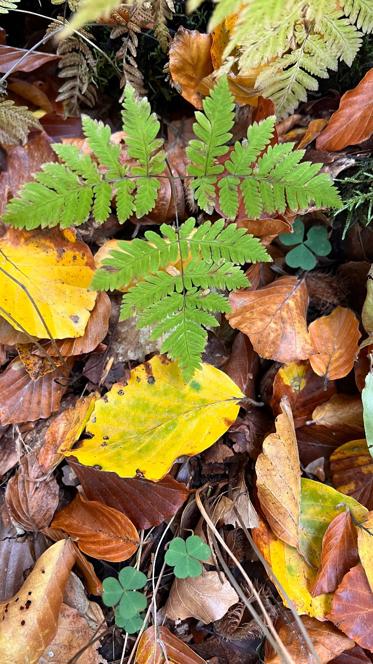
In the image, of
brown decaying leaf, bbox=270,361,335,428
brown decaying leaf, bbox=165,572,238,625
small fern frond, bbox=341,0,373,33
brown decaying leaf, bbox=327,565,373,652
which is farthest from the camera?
brown decaying leaf, bbox=270,361,335,428

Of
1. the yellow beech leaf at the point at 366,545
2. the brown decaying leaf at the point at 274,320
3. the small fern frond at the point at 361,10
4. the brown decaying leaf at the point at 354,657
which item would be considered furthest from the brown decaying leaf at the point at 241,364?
the small fern frond at the point at 361,10

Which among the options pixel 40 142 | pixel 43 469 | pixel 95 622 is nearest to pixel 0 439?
pixel 43 469

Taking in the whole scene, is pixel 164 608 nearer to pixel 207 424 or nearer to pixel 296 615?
pixel 296 615

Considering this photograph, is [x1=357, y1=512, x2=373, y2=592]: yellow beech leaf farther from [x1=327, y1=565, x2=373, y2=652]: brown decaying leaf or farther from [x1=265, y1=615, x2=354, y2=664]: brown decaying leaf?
[x1=265, y1=615, x2=354, y2=664]: brown decaying leaf

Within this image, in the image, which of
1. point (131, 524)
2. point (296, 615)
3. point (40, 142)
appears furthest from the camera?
point (40, 142)

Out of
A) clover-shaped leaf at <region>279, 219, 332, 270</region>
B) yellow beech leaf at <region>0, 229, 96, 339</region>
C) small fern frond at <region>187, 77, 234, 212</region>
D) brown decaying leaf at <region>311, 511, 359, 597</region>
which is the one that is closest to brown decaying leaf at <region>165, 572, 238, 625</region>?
brown decaying leaf at <region>311, 511, 359, 597</region>

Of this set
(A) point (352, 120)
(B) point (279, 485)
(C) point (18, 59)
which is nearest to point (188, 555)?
(B) point (279, 485)
